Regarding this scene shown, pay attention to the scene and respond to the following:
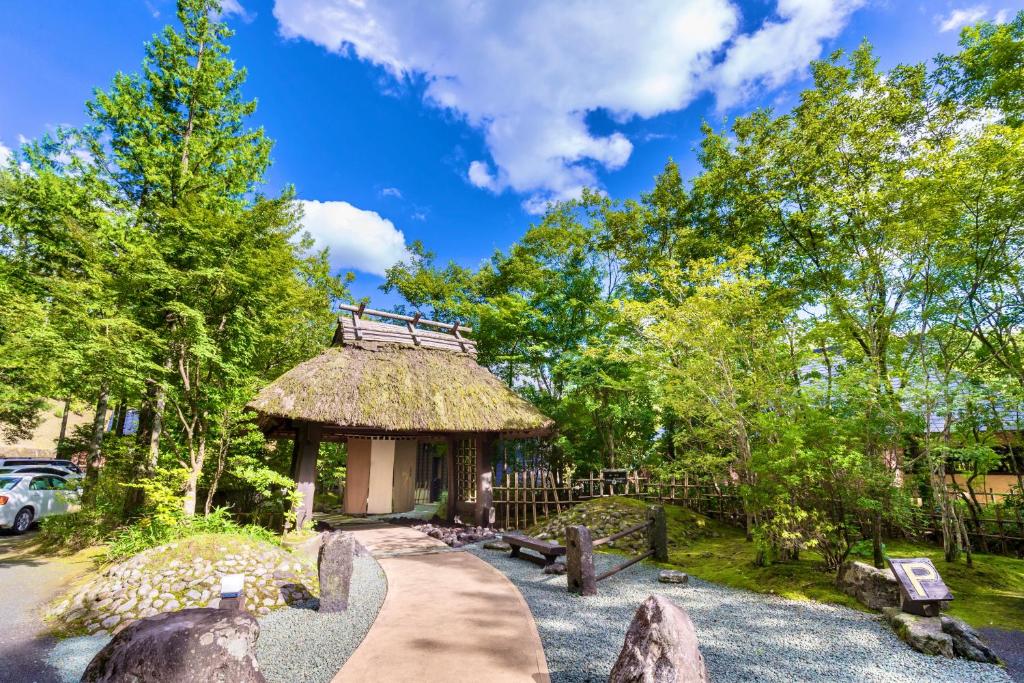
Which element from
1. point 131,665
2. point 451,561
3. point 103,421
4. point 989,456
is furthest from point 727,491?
point 103,421

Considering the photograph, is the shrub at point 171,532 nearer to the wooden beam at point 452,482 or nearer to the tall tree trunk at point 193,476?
the tall tree trunk at point 193,476

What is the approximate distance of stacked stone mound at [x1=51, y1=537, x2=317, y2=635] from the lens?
4.50 metres

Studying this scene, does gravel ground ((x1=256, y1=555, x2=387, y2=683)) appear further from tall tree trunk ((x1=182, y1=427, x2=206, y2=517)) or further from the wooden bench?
tall tree trunk ((x1=182, y1=427, x2=206, y2=517))

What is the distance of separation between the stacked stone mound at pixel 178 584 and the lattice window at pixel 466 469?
5.22m

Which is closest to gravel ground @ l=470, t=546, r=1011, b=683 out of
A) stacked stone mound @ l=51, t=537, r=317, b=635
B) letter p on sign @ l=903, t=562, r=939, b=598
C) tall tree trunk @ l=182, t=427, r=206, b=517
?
letter p on sign @ l=903, t=562, r=939, b=598

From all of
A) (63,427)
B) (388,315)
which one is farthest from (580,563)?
(63,427)

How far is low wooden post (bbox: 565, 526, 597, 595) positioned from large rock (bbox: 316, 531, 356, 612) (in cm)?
268

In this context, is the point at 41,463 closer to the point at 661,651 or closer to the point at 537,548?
the point at 537,548

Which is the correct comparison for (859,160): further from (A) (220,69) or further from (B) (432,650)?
(A) (220,69)

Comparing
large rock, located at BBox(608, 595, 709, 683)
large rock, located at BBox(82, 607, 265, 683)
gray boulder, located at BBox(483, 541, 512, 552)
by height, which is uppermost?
large rock, located at BBox(82, 607, 265, 683)

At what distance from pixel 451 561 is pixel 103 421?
9.29 m

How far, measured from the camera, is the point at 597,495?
10500 millimetres

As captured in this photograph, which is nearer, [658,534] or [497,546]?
[658,534]

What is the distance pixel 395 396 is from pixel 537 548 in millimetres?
4678
